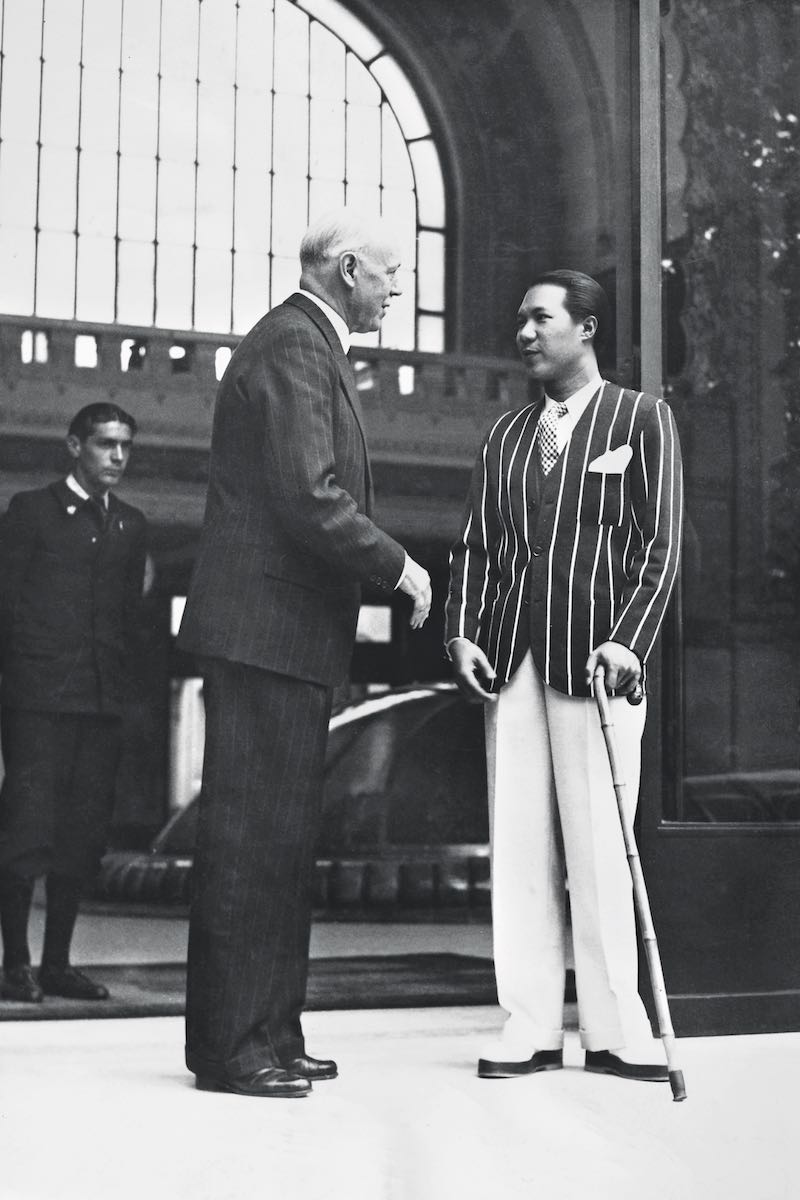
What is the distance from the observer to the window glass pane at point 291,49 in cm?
534

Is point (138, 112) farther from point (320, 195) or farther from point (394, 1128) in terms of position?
point (394, 1128)

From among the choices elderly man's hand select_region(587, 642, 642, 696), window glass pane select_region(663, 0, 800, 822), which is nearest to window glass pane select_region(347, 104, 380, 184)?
window glass pane select_region(663, 0, 800, 822)

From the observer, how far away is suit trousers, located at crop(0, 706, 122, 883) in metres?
4.75

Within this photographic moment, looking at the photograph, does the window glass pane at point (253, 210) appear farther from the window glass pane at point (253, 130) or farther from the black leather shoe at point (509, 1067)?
the black leather shoe at point (509, 1067)

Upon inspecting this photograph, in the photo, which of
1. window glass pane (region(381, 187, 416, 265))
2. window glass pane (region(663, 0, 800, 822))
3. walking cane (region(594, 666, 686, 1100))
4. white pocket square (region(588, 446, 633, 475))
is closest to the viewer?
walking cane (region(594, 666, 686, 1100))

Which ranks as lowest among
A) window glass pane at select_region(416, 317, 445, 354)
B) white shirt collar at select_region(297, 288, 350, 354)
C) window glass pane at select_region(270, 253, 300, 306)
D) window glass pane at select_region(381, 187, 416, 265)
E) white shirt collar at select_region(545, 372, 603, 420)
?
white shirt collar at select_region(545, 372, 603, 420)

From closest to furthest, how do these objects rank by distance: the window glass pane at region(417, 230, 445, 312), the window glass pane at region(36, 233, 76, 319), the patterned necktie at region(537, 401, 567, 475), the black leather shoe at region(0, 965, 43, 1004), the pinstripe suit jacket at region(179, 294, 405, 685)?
the pinstripe suit jacket at region(179, 294, 405, 685)
the patterned necktie at region(537, 401, 567, 475)
the black leather shoe at region(0, 965, 43, 1004)
the window glass pane at region(36, 233, 76, 319)
the window glass pane at region(417, 230, 445, 312)

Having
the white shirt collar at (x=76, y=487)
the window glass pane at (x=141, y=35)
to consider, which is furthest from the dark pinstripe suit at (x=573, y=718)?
the window glass pane at (x=141, y=35)

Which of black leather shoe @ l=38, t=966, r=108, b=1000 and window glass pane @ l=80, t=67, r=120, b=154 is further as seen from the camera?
window glass pane @ l=80, t=67, r=120, b=154

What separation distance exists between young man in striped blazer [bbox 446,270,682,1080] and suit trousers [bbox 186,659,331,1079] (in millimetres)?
510

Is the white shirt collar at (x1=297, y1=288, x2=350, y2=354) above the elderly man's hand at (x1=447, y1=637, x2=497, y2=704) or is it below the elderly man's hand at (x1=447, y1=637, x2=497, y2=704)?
above

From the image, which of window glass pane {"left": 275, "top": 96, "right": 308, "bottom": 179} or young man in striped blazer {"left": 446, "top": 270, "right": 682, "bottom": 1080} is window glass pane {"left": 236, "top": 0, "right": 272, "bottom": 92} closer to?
window glass pane {"left": 275, "top": 96, "right": 308, "bottom": 179}

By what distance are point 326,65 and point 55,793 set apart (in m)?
2.52

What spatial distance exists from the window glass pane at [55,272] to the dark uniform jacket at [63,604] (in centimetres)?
58
